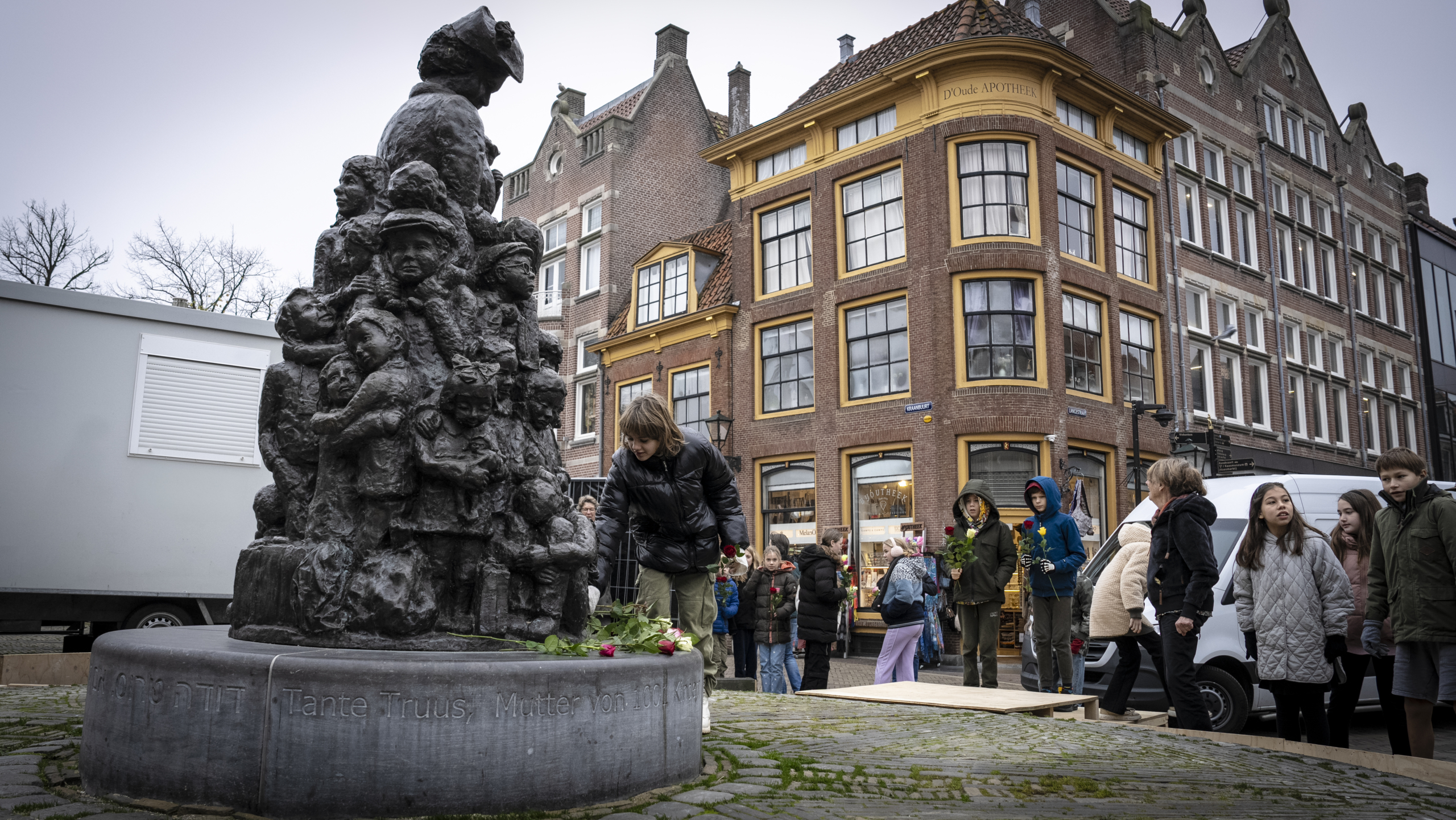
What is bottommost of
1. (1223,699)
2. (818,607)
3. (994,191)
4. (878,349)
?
(1223,699)

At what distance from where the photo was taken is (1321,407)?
28.0m

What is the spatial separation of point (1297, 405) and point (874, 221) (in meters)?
14.2

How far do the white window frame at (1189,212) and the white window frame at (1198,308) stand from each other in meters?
1.20

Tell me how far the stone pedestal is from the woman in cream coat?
4.56m

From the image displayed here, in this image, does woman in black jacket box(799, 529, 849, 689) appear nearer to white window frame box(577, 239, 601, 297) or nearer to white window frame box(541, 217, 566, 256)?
white window frame box(577, 239, 601, 297)

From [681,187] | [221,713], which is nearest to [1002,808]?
[221,713]

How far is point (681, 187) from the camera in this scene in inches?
1224

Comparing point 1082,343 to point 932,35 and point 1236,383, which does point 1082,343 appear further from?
point 932,35

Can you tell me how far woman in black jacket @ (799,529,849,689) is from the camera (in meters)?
9.61

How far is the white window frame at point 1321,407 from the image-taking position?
Result: 27.8 metres

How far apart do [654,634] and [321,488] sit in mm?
1714

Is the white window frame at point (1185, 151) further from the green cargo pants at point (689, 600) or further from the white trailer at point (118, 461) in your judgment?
the green cargo pants at point (689, 600)

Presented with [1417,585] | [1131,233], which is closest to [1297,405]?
[1131,233]

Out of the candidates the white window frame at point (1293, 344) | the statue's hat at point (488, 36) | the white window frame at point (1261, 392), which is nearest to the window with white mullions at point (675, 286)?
the white window frame at point (1261, 392)
